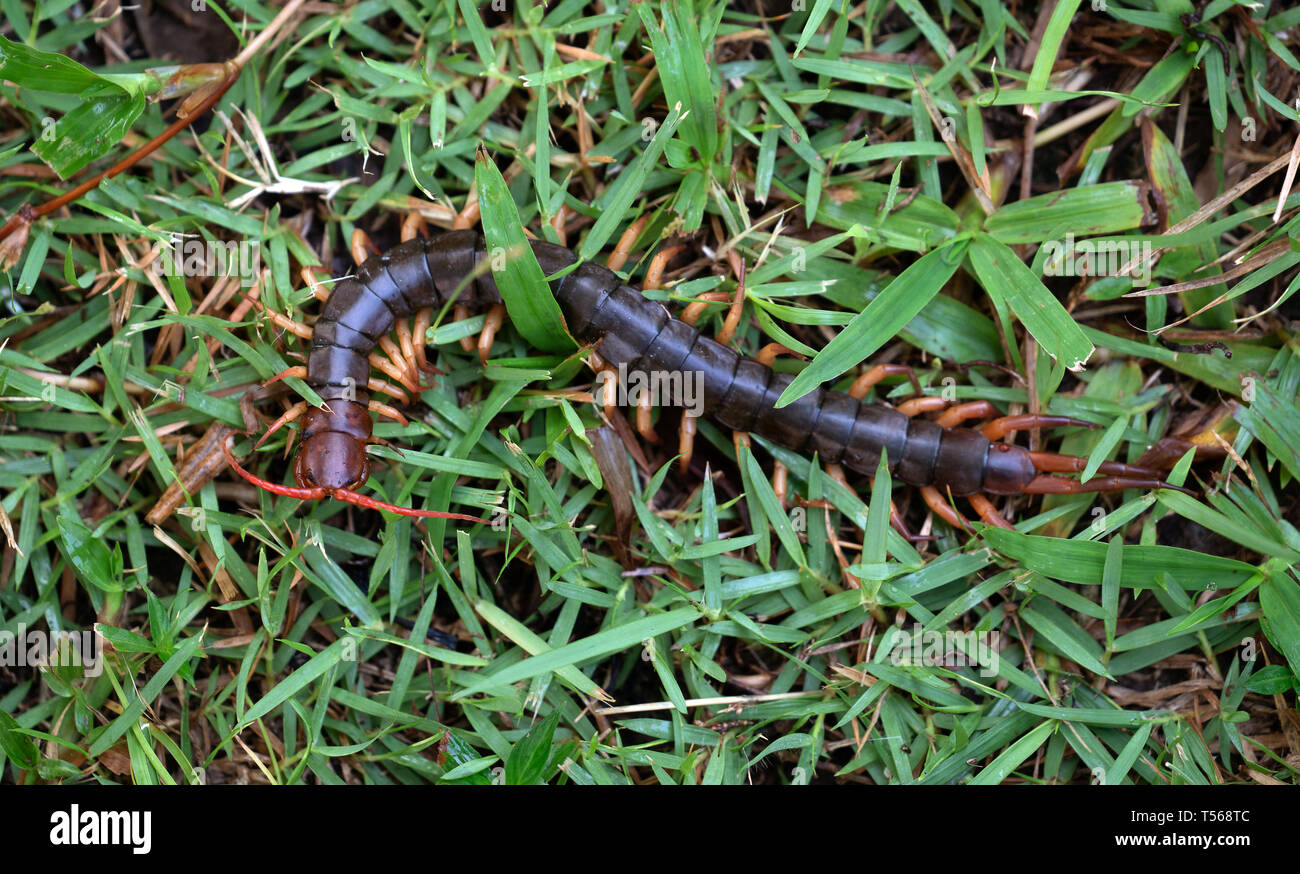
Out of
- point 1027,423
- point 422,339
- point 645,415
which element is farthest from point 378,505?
point 1027,423

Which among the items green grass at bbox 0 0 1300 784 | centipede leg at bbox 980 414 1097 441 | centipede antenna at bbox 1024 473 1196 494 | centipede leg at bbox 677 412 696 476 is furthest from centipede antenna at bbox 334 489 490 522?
centipede antenna at bbox 1024 473 1196 494

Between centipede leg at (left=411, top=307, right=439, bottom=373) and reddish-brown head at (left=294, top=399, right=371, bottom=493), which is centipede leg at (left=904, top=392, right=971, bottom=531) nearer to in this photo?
centipede leg at (left=411, top=307, right=439, bottom=373)

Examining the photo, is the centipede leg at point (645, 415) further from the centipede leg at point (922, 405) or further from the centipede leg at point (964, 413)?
the centipede leg at point (964, 413)

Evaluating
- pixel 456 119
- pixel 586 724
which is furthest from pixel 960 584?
pixel 456 119

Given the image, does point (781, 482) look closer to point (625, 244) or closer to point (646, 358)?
point (646, 358)

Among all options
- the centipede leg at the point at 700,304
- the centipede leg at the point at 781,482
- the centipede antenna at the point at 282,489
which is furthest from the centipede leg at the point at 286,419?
the centipede leg at the point at 781,482

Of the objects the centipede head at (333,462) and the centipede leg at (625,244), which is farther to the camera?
the centipede leg at (625,244)
